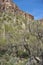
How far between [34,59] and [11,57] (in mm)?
993

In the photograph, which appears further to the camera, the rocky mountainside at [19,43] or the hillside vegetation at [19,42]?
the hillside vegetation at [19,42]

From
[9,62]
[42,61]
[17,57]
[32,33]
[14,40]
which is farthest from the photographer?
[32,33]

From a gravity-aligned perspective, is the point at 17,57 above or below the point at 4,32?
below

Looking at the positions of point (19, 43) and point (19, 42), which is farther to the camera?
point (19, 42)

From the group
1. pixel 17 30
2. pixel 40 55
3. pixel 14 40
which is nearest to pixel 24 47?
pixel 14 40

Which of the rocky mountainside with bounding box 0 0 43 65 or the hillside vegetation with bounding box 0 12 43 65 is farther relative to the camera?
the hillside vegetation with bounding box 0 12 43 65

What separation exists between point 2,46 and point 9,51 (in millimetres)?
543

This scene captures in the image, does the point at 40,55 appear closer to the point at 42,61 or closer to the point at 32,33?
the point at 42,61

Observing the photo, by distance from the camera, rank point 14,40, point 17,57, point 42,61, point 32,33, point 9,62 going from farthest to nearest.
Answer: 1. point 32,33
2. point 14,40
3. point 17,57
4. point 9,62
5. point 42,61

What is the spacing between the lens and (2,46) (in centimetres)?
1013

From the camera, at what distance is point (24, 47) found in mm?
10227

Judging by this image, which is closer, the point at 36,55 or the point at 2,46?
the point at 36,55

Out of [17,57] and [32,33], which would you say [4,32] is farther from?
[17,57]

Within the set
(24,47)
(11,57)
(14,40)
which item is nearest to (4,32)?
(14,40)
